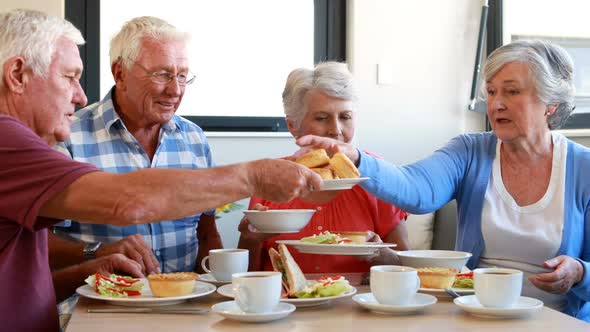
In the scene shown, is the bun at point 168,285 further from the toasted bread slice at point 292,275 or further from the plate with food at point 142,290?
the toasted bread slice at point 292,275

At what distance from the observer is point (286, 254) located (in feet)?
5.56

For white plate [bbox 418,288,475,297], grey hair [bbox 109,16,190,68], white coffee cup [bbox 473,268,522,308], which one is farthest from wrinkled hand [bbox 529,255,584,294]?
grey hair [bbox 109,16,190,68]

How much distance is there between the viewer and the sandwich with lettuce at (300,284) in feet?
5.35

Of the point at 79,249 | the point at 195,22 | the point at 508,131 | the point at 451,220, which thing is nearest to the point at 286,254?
the point at 79,249

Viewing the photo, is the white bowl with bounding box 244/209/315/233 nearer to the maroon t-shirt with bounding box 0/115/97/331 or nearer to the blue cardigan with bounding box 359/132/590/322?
the blue cardigan with bounding box 359/132/590/322

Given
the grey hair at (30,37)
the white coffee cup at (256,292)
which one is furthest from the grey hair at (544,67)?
the grey hair at (30,37)

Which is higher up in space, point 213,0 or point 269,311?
point 213,0

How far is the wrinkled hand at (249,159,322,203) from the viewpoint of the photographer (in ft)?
5.07

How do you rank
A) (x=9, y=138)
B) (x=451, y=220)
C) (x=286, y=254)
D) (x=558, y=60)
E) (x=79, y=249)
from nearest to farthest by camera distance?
(x=9, y=138) → (x=286, y=254) → (x=79, y=249) → (x=558, y=60) → (x=451, y=220)

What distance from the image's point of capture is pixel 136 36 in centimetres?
245

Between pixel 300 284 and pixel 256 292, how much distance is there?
0.22 m

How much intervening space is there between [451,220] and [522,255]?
1646 millimetres

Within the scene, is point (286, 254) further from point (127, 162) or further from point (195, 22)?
point (195, 22)

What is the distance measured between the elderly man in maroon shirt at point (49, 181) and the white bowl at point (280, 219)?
139 millimetres
